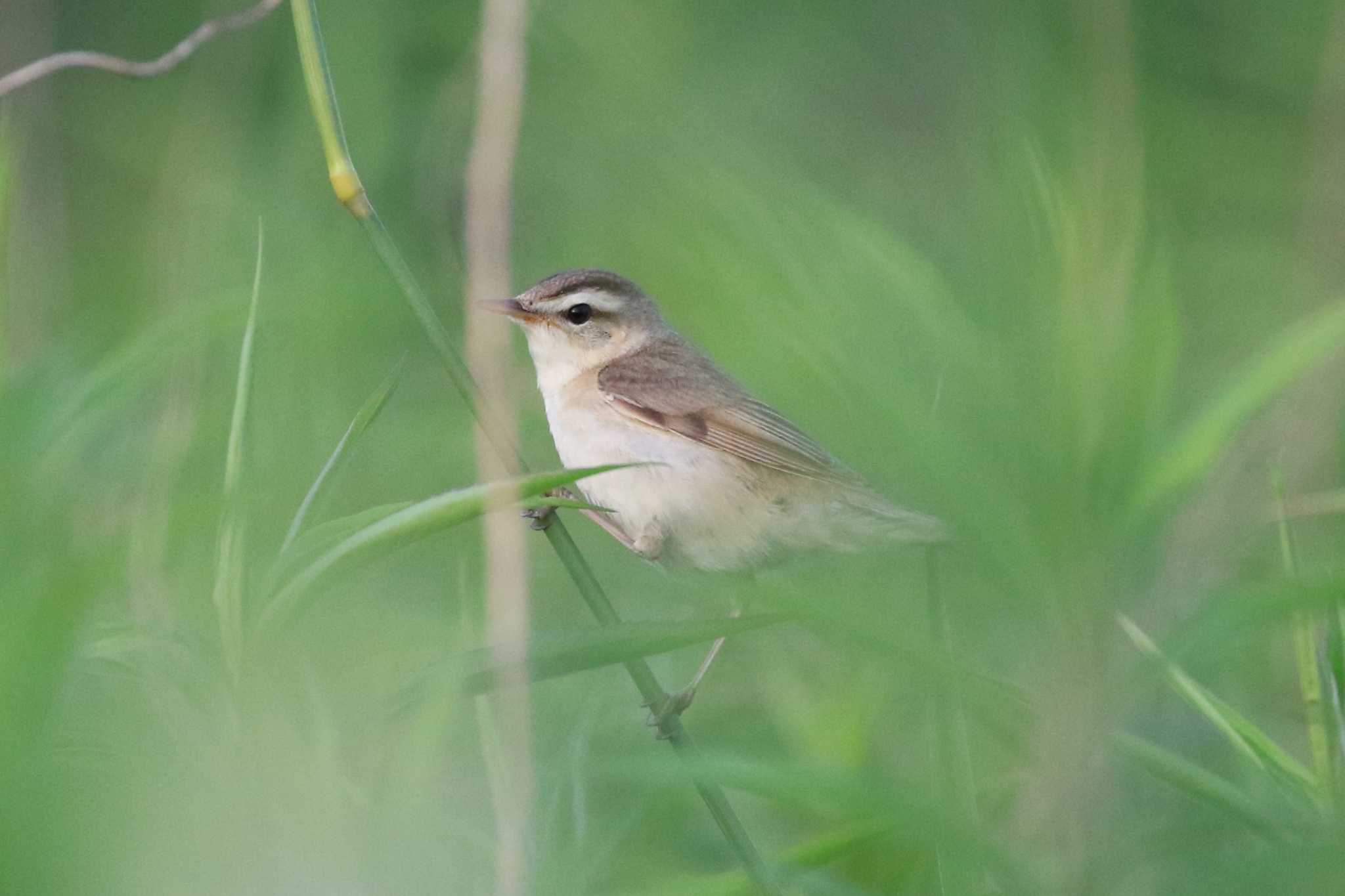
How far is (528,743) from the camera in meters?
1.77

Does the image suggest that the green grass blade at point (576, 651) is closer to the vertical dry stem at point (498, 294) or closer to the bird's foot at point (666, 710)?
the bird's foot at point (666, 710)

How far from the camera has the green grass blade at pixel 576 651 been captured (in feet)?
3.31

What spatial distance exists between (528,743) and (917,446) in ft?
3.56

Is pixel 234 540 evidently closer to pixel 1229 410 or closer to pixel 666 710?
pixel 666 710

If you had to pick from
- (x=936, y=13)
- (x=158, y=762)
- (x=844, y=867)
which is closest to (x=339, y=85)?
(x=936, y=13)

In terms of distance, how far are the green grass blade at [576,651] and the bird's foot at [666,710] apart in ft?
1.75

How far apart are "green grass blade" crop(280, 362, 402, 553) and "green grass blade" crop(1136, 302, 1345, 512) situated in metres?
0.65

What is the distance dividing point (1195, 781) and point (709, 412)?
222cm

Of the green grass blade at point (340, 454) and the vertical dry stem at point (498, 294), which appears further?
the vertical dry stem at point (498, 294)

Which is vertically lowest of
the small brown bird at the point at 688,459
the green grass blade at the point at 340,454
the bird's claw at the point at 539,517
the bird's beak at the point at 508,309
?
the green grass blade at the point at 340,454

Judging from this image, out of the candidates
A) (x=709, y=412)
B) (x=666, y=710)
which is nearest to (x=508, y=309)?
(x=709, y=412)

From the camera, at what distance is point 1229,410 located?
97 cm

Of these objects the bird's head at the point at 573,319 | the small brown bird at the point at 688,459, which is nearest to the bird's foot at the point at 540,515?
the small brown bird at the point at 688,459

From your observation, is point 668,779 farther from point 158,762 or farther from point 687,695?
point 687,695
